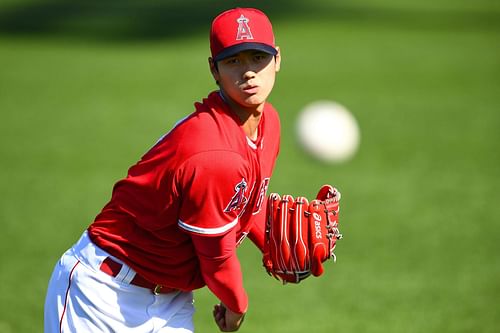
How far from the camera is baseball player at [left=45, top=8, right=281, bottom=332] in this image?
3375 millimetres

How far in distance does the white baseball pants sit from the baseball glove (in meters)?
0.65

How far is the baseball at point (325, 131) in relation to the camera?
9.32m

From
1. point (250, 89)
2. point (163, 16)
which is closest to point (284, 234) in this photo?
point (250, 89)

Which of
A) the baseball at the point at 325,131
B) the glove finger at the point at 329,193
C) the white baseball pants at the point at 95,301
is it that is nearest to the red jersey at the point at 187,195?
the white baseball pants at the point at 95,301

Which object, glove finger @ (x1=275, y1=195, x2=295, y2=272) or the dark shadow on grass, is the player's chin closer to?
glove finger @ (x1=275, y1=195, x2=295, y2=272)

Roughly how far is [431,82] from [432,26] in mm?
6391

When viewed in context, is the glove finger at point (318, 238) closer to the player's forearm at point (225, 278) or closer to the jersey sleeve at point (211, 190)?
the player's forearm at point (225, 278)

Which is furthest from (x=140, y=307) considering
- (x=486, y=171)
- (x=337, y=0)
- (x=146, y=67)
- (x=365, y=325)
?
(x=337, y=0)

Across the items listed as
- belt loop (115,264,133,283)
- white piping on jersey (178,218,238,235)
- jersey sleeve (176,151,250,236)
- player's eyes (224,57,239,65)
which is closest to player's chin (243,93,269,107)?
player's eyes (224,57,239,65)

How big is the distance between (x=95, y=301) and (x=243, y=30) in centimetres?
143

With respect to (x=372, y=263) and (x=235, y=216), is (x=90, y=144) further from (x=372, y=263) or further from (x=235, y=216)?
(x=235, y=216)

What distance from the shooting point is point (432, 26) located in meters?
21.6

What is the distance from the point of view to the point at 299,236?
13.2 feet

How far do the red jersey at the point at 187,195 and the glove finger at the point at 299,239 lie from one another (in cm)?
23
